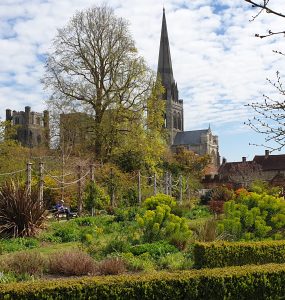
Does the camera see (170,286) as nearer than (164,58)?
Yes

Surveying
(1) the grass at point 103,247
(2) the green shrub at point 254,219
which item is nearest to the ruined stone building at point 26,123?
(1) the grass at point 103,247

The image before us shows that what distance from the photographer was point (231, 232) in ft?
39.6

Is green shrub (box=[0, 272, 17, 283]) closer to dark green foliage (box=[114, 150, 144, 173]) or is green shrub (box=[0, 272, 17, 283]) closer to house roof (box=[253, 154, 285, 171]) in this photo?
dark green foliage (box=[114, 150, 144, 173])

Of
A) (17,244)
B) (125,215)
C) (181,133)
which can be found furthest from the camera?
(181,133)

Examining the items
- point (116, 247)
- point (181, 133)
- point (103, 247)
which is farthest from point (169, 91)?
point (116, 247)

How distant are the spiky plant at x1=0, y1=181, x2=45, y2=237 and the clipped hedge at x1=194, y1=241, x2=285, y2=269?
20.7ft

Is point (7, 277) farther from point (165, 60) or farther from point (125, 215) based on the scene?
point (165, 60)

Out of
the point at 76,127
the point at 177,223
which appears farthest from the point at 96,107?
the point at 177,223

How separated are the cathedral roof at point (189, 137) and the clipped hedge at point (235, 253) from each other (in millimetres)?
98366

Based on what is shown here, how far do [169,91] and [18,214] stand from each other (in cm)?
8686

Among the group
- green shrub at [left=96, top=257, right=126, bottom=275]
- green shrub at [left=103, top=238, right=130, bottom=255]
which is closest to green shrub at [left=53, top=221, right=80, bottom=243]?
green shrub at [left=103, top=238, right=130, bottom=255]

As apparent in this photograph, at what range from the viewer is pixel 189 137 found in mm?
109500

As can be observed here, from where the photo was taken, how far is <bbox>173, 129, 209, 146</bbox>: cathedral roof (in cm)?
10862

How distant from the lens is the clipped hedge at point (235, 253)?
29.8 feet
